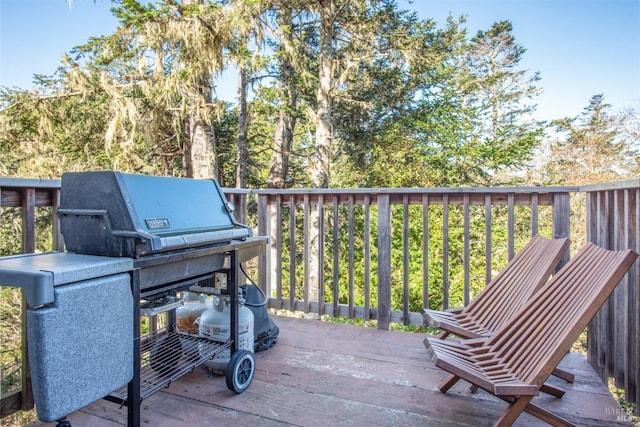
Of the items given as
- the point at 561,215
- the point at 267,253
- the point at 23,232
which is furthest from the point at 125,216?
the point at 561,215

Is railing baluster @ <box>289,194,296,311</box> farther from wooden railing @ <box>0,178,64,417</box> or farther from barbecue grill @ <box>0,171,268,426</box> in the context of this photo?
wooden railing @ <box>0,178,64,417</box>

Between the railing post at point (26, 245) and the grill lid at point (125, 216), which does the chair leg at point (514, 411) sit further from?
the railing post at point (26, 245)

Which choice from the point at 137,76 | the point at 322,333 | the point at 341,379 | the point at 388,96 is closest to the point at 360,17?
the point at 388,96

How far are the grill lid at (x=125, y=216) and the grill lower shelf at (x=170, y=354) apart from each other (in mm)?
630

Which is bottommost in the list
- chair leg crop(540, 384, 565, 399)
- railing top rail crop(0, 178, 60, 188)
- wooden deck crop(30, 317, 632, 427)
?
wooden deck crop(30, 317, 632, 427)

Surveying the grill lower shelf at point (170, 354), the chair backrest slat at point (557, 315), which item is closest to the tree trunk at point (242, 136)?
the grill lower shelf at point (170, 354)

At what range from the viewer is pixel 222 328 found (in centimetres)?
217

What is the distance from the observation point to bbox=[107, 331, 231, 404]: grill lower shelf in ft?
6.14

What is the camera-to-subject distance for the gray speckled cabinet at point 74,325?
115 cm

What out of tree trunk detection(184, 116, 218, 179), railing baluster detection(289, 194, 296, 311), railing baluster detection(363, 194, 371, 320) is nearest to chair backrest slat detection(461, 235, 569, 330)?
railing baluster detection(363, 194, 371, 320)

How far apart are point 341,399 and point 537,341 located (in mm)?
976

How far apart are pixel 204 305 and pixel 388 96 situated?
8.63 m

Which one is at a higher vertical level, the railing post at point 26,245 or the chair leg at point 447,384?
the railing post at point 26,245

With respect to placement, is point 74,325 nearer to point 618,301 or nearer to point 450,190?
point 450,190
